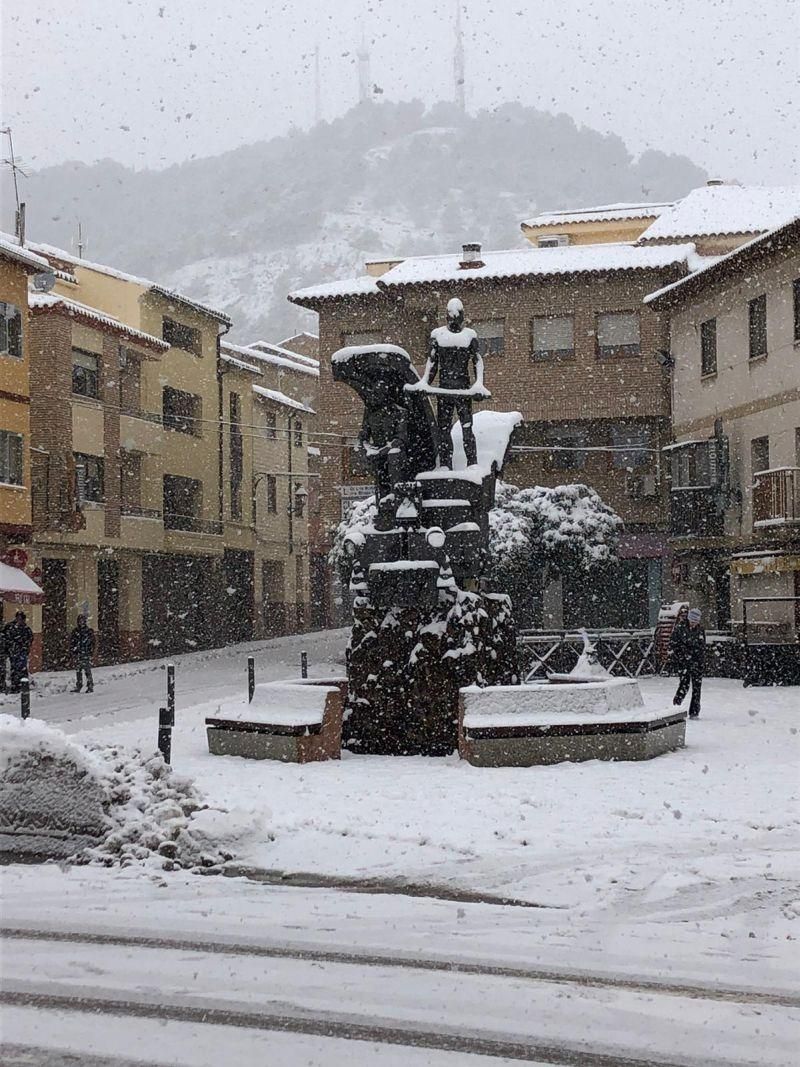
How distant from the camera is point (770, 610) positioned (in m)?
31.2

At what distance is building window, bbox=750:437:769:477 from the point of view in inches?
1281

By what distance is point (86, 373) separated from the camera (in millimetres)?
37188

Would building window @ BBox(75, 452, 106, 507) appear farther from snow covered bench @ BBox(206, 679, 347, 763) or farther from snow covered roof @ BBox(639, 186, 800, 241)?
snow covered bench @ BBox(206, 679, 347, 763)

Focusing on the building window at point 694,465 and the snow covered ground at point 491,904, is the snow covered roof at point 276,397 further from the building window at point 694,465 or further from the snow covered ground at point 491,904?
the snow covered ground at point 491,904

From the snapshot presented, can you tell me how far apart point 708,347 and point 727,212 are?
28.6ft

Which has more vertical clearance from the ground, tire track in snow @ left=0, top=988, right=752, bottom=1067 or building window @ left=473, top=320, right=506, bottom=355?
building window @ left=473, top=320, right=506, bottom=355

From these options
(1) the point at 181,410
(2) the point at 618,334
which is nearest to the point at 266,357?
(1) the point at 181,410

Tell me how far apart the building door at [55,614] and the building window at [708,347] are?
18.1 metres

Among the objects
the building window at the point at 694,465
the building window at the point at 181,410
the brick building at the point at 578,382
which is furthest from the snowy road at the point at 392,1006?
the building window at the point at 181,410

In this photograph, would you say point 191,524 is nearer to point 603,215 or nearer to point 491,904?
point 603,215

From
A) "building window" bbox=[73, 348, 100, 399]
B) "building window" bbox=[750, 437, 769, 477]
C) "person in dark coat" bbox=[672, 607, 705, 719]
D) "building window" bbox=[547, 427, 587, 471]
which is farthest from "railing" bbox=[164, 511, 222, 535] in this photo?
"person in dark coat" bbox=[672, 607, 705, 719]

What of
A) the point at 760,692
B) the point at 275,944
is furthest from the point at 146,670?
the point at 275,944

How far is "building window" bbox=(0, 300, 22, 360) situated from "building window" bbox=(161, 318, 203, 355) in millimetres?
10056

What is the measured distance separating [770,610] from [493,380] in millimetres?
12178
